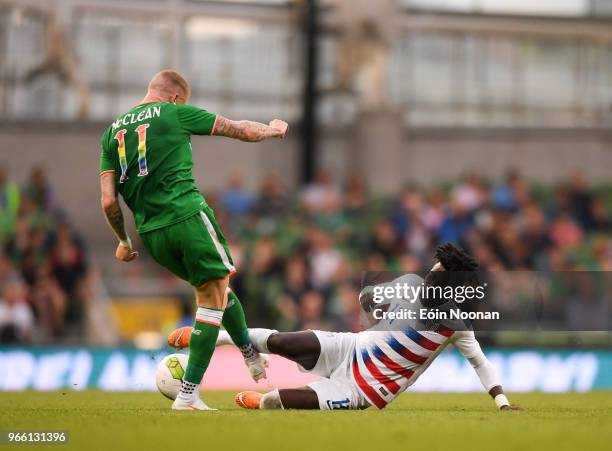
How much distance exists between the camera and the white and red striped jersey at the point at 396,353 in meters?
8.51

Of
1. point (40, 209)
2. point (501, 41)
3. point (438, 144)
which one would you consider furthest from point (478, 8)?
point (40, 209)

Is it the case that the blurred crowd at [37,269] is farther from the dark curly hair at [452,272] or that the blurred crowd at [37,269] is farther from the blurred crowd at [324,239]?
the dark curly hair at [452,272]

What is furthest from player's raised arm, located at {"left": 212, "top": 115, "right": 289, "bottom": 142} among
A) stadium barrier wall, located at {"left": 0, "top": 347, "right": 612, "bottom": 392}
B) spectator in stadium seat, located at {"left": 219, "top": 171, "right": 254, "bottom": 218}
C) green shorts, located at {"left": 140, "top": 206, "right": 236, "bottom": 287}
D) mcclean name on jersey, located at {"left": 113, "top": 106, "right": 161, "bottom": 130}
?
spectator in stadium seat, located at {"left": 219, "top": 171, "right": 254, "bottom": 218}

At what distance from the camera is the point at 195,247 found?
→ 8156 millimetres

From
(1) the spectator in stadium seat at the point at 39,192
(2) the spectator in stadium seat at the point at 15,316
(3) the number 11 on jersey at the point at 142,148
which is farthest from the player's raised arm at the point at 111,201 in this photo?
(1) the spectator in stadium seat at the point at 39,192

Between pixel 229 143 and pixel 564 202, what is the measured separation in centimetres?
592

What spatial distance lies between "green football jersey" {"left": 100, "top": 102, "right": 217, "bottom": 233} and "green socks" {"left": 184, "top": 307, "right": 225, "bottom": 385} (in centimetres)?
69

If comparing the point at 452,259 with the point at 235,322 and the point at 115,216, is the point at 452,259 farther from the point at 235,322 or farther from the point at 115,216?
the point at 115,216

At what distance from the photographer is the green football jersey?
824 cm

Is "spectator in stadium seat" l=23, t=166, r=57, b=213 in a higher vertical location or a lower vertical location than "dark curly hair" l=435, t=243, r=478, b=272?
lower

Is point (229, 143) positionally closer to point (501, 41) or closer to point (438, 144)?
point (438, 144)

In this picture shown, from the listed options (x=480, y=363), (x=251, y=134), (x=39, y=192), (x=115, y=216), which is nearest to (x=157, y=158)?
(x=115, y=216)

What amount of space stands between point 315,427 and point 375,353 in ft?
5.05

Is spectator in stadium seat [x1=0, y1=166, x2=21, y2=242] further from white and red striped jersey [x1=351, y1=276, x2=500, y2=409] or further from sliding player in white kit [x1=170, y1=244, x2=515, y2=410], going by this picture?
white and red striped jersey [x1=351, y1=276, x2=500, y2=409]
